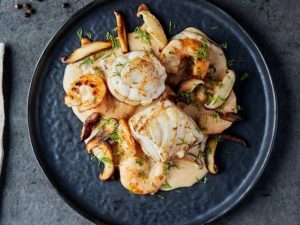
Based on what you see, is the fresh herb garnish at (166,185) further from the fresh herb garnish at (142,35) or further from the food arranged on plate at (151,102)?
the fresh herb garnish at (142,35)

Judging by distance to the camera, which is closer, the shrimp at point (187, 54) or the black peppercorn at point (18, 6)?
the shrimp at point (187, 54)

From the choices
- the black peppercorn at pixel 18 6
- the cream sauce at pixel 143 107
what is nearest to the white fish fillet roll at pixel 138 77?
the cream sauce at pixel 143 107

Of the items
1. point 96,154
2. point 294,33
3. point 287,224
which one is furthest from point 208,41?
point 287,224

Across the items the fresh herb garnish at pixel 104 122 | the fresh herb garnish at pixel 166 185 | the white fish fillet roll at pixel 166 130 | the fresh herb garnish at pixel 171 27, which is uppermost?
the fresh herb garnish at pixel 171 27

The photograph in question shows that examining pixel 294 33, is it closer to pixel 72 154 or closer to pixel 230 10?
pixel 230 10

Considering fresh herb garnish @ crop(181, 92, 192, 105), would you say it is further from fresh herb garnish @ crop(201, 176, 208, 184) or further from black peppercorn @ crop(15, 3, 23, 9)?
black peppercorn @ crop(15, 3, 23, 9)
